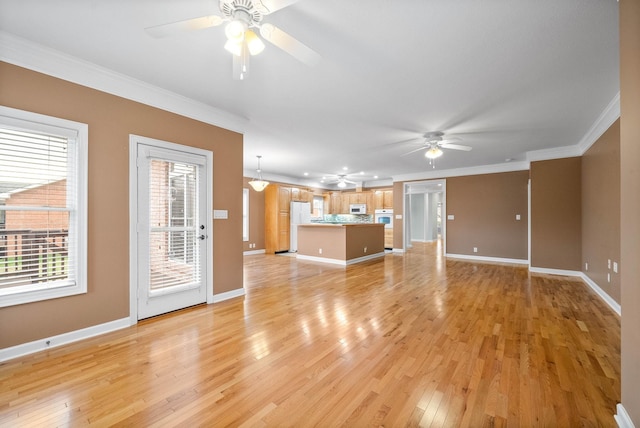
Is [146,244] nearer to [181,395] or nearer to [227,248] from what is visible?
[227,248]

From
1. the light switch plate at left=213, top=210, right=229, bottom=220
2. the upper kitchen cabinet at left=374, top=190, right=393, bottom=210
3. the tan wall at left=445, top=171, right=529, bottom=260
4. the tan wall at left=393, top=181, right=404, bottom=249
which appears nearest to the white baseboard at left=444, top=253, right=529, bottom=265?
the tan wall at left=445, top=171, right=529, bottom=260

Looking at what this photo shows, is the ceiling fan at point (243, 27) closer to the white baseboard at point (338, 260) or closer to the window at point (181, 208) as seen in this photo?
the window at point (181, 208)

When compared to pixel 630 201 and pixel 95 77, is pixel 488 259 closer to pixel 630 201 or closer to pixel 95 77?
pixel 630 201

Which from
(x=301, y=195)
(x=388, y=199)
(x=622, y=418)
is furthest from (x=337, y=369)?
(x=388, y=199)

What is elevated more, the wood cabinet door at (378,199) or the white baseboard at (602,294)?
the wood cabinet door at (378,199)

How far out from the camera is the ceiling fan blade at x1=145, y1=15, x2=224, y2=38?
1555 mm

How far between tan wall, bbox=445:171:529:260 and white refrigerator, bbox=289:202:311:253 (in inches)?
178

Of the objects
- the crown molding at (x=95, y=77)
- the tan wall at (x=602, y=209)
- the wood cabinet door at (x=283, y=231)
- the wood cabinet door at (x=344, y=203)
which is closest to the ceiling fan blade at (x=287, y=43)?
the crown molding at (x=95, y=77)

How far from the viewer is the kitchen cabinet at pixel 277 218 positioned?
27.1 feet

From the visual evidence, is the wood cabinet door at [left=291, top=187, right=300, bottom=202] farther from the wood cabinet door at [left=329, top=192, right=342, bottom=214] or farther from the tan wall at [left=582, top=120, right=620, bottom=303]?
the tan wall at [left=582, top=120, right=620, bottom=303]

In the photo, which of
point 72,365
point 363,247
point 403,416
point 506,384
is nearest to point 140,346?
point 72,365

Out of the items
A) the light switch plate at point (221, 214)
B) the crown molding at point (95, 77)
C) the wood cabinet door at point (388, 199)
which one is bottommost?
the light switch plate at point (221, 214)

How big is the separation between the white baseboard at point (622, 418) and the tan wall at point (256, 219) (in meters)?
7.63

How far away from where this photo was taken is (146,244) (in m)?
2.89
